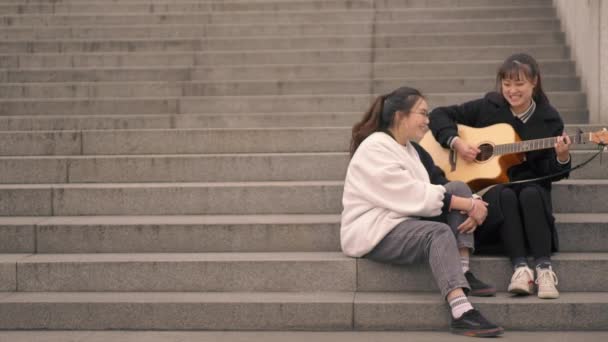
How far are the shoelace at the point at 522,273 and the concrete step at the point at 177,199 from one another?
121 cm

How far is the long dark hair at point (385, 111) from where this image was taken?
505cm

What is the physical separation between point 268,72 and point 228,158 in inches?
80.2

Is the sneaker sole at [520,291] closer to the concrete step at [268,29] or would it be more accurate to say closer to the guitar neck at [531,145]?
the guitar neck at [531,145]

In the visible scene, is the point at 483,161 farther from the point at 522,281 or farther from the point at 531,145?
the point at 522,281

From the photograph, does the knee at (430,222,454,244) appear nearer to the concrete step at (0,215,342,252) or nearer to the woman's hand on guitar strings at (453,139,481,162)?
the woman's hand on guitar strings at (453,139,481,162)

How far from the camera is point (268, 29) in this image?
9.09 m

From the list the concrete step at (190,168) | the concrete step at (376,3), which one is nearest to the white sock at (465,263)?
the concrete step at (190,168)

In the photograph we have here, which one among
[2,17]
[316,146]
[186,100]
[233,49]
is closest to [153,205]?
[316,146]

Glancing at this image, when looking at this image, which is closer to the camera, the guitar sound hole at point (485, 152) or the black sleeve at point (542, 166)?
the black sleeve at point (542, 166)

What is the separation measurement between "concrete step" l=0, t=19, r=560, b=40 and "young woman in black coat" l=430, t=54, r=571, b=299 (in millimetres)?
3404

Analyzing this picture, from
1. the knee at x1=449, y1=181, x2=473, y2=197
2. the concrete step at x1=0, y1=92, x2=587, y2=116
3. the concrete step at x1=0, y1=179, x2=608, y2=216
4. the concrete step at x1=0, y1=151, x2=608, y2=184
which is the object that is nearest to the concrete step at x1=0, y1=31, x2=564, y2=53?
the concrete step at x1=0, y1=92, x2=587, y2=116

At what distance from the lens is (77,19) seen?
9523mm

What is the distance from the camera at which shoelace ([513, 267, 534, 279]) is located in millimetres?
4891

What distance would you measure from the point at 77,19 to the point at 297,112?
11.0 feet
